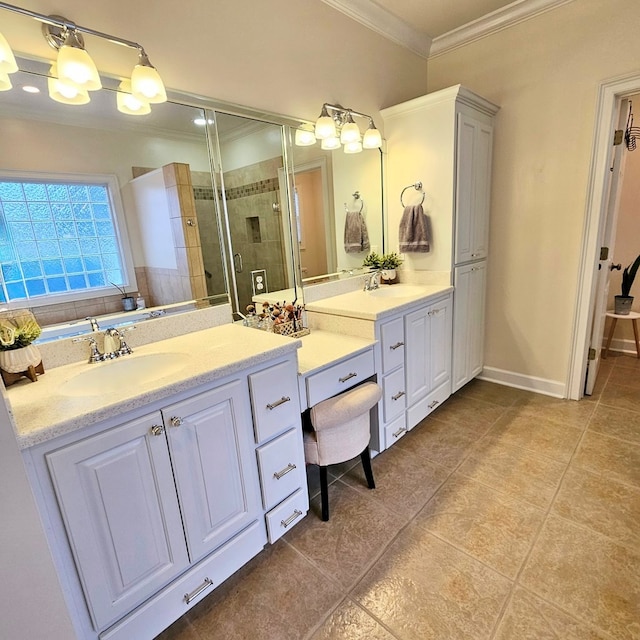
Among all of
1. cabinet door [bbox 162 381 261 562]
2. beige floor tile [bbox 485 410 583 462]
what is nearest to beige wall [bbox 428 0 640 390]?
beige floor tile [bbox 485 410 583 462]

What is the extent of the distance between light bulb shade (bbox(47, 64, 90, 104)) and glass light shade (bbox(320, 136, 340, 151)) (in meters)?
1.29

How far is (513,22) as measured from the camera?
94.5 inches

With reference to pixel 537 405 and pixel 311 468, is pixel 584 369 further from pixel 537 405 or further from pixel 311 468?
pixel 311 468

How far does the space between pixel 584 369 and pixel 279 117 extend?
269 cm

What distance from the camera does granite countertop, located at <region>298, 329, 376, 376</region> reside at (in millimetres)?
1610

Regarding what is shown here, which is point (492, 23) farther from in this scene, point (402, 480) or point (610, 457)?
point (402, 480)

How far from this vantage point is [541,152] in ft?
8.14

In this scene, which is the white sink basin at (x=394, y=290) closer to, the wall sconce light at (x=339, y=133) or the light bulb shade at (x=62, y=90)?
the wall sconce light at (x=339, y=133)

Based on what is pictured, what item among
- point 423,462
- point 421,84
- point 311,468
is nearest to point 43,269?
point 311,468

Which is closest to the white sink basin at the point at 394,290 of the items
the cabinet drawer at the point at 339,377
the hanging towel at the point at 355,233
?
the hanging towel at the point at 355,233

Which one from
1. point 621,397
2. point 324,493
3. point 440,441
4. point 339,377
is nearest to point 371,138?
point 339,377

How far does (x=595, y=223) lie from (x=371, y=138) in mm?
1559

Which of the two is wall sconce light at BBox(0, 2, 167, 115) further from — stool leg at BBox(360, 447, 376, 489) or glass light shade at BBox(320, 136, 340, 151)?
stool leg at BBox(360, 447, 376, 489)

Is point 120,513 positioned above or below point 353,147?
below
